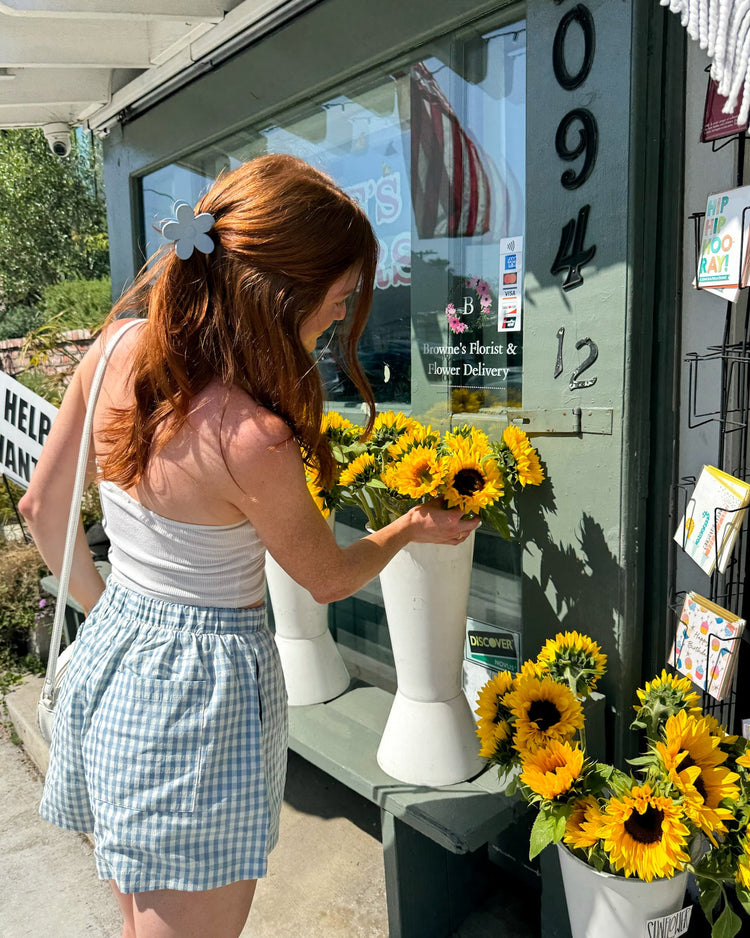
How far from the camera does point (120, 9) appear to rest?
8.59 feet

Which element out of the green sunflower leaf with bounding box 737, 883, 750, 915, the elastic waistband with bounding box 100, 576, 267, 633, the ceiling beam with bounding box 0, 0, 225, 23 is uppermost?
the ceiling beam with bounding box 0, 0, 225, 23

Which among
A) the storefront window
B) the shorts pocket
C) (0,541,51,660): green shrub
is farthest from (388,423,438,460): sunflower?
(0,541,51,660): green shrub

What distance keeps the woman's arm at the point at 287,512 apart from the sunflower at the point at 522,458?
70cm

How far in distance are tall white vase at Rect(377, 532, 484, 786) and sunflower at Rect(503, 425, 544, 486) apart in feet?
0.72

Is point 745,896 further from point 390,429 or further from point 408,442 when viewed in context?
point 390,429

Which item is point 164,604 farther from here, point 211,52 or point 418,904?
point 211,52

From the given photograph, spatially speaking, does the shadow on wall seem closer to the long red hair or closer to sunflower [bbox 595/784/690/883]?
sunflower [bbox 595/784/690/883]

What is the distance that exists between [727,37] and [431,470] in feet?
3.28

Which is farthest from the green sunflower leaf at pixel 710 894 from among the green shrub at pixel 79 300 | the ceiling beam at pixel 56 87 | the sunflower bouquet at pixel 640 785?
the green shrub at pixel 79 300

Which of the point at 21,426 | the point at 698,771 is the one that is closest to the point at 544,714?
the point at 698,771

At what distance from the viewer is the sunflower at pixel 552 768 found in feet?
4.92

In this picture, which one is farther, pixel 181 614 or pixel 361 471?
Result: pixel 361 471

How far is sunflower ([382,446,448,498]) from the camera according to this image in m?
1.77

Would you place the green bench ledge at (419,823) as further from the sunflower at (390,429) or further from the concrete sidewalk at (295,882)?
the sunflower at (390,429)
